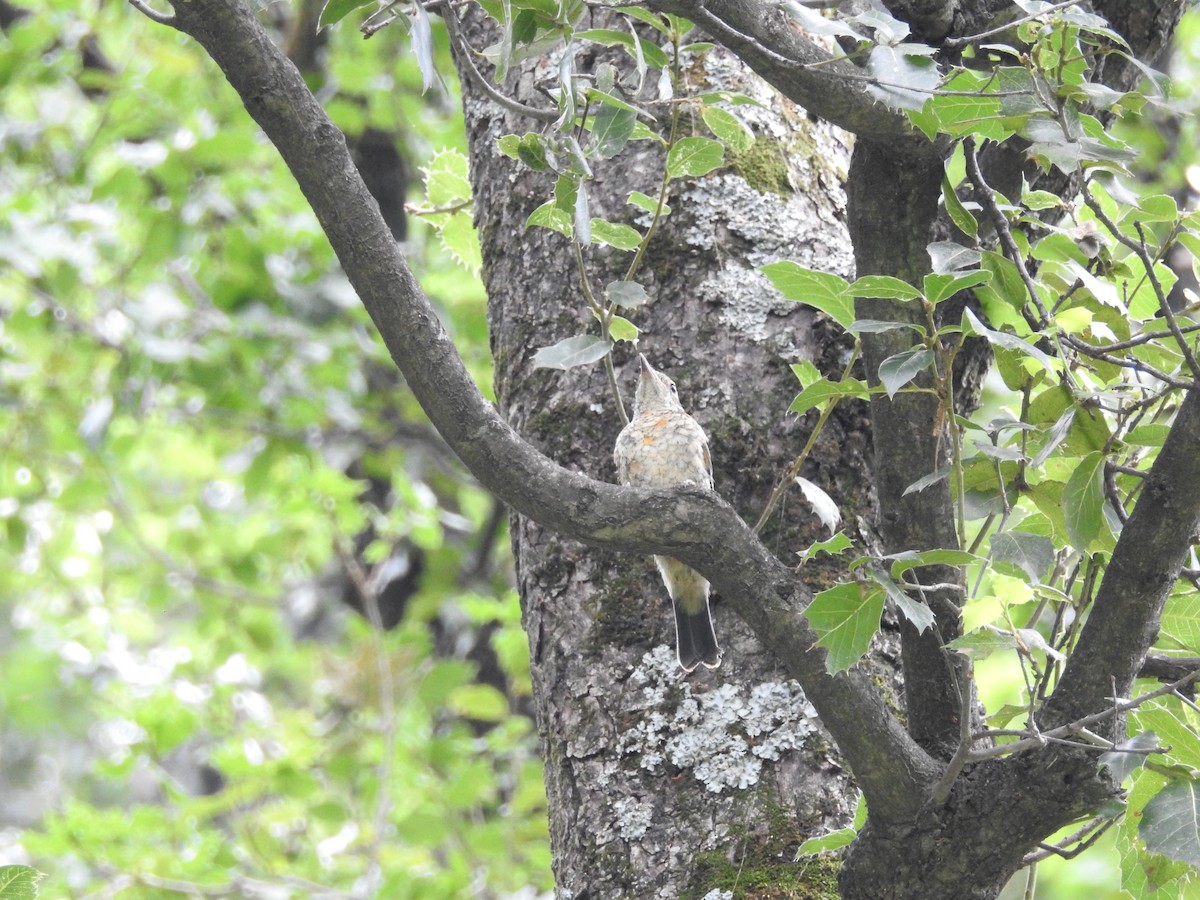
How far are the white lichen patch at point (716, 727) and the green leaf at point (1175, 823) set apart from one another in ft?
1.77

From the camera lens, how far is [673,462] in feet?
7.81

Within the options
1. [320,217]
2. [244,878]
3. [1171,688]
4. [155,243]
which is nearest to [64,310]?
[155,243]

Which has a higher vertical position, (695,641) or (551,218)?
(551,218)

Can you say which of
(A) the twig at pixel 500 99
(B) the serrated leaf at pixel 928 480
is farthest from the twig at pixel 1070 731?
(A) the twig at pixel 500 99

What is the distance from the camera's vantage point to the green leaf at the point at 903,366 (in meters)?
1.42

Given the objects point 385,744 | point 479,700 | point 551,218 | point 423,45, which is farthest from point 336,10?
point 385,744

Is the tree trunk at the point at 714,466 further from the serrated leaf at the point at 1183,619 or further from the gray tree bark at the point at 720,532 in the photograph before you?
the serrated leaf at the point at 1183,619

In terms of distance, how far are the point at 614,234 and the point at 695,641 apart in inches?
26.2

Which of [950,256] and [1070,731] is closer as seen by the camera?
[1070,731]

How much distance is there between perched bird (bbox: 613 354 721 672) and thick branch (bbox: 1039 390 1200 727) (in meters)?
0.62

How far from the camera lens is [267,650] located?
645cm

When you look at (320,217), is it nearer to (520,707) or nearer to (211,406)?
(211,406)

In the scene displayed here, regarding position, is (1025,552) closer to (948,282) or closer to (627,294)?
(948,282)

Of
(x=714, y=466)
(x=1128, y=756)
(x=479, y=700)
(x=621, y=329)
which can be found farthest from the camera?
(x=479, y=700)
